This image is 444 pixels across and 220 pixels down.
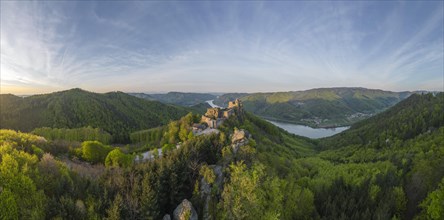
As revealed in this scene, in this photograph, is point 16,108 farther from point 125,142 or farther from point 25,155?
point 25,155

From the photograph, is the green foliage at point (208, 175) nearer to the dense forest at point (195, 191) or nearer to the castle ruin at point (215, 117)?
the dense forest at point (195, 191)

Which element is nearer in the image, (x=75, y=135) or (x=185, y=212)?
(x=185, y=212)

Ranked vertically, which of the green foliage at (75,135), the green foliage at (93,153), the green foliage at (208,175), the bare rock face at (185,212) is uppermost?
the green foliage at (208,175)

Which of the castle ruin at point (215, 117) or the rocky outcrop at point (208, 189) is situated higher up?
the castle ruin at point (215, 117)

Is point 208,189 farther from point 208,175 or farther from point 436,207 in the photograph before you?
point 436,207

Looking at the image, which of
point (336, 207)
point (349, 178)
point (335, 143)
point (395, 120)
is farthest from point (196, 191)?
point (395, 120)

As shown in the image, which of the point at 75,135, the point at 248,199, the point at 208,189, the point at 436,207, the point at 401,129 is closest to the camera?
the point at 248,199

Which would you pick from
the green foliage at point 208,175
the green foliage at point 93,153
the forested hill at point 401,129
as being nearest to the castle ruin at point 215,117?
the green foliage at point 93,153

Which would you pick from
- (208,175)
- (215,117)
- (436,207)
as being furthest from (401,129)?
(208,175)
